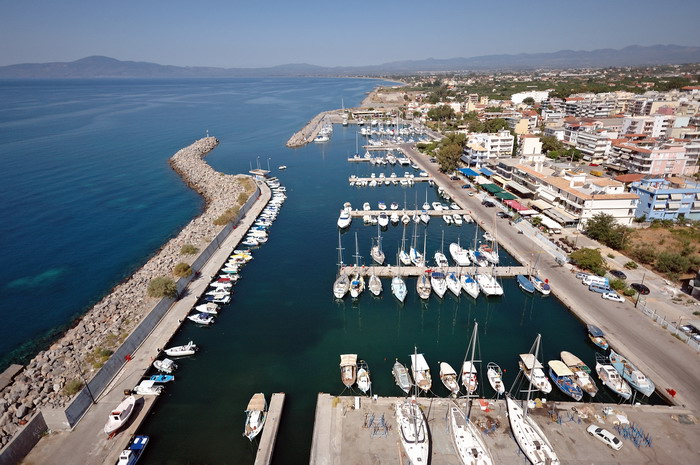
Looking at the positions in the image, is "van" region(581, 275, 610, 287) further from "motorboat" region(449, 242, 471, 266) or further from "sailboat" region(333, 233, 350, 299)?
"sailboat" region(333, 233, 350, 299)

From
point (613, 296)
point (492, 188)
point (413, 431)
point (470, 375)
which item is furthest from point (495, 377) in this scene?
point (492, 188)

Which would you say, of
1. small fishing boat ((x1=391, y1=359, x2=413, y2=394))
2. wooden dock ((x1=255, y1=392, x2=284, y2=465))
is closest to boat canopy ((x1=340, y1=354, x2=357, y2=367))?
small fishing boat ((x1=391, y1=359, x2=413, y2=394))

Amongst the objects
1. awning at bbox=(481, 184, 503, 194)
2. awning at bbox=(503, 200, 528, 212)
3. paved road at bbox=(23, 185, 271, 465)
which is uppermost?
awning at bbox=(481, 184, 503, 194)

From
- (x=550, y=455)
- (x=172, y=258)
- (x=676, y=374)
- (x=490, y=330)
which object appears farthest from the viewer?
(x=172, y=258)

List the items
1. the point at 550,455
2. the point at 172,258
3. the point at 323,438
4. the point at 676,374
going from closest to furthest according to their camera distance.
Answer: the point at 550,455, the point at 323,438, the point at 676,374, the point at 172,258

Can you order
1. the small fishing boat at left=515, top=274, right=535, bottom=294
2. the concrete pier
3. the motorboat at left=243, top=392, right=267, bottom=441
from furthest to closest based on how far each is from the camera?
the small fishing boat at left=515, top=274, right=535, bottom=294 → the motorboat at left=243, top=392, right=267, bottom=441 → the concrete pier

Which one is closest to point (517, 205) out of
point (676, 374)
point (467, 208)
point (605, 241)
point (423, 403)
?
point (467, 208)

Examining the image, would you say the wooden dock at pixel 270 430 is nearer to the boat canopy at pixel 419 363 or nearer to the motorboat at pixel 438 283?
the boat canopy at pixel 419 363

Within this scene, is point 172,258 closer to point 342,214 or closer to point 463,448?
point 342,214
